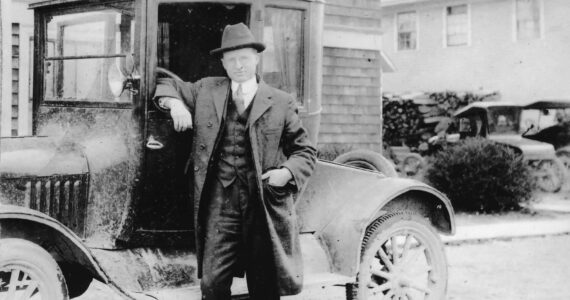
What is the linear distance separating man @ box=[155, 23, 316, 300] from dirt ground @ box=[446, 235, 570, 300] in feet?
7.78

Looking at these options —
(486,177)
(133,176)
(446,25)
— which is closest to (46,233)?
(133,176)

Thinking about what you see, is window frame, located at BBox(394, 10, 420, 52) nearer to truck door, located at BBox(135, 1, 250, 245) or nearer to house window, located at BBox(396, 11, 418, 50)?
house window, located at BBox(396, 11, 418, 50)

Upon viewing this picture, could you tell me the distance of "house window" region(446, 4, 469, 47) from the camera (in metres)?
20.4

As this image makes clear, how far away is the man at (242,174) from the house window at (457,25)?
1818 cm

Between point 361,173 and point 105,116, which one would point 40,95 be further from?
point 361,173

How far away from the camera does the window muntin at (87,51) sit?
3.57 metres

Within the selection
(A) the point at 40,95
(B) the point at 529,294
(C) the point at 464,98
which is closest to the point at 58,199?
(A) the point at 40,95

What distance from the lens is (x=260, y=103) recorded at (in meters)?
3.29

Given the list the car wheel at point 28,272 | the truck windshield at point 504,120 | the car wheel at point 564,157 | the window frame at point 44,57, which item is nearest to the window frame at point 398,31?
the truck windshield at point 504,120

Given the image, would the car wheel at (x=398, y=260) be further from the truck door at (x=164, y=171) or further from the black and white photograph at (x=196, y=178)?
the truck door at (x=164, y=171)

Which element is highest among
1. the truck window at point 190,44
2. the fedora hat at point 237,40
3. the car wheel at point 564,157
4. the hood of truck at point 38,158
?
the truck window at point 190,44

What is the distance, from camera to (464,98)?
58.9ft

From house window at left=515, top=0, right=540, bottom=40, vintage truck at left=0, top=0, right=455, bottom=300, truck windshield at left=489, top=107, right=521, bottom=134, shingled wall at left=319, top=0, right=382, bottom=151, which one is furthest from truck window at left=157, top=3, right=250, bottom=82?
house window at left=515, top=0, right=540, bottom=40

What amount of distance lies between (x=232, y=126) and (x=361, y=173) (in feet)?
4.18
